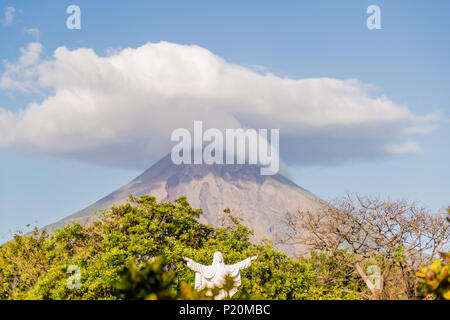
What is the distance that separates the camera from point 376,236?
63.0ft


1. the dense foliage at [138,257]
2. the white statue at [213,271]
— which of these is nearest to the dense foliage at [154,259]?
the dense foliage at [138,257]

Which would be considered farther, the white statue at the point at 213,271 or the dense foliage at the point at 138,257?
the dense foliage at the point at 138,257

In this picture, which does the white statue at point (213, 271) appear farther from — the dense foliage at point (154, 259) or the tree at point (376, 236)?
the tree at point (376, 236)

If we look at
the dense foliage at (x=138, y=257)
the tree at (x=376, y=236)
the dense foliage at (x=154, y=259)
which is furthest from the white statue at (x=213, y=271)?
the tree at (x=376, y=236)

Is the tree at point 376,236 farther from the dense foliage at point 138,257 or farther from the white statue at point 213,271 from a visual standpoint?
the white statue at point 213,271

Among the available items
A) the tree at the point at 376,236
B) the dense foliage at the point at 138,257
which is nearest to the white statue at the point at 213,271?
the dense foliage at the point at 138,257

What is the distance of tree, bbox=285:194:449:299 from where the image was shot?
17.9 meters

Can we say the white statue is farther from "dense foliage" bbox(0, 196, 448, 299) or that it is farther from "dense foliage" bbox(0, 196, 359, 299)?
"dense foliage" bbox(0, 196, 359, 299)

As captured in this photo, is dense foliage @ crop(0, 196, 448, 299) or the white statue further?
dense foliage @ crop(0, 196, 448, 299)

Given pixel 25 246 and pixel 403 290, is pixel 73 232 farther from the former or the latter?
pixel 403 290

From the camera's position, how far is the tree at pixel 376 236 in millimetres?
17875

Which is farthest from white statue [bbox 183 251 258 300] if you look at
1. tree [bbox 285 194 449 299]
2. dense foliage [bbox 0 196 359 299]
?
tree [bbox 285 194 449 299]

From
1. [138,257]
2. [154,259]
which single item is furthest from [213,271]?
[138,257]

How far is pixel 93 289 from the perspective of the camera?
54.6ft
